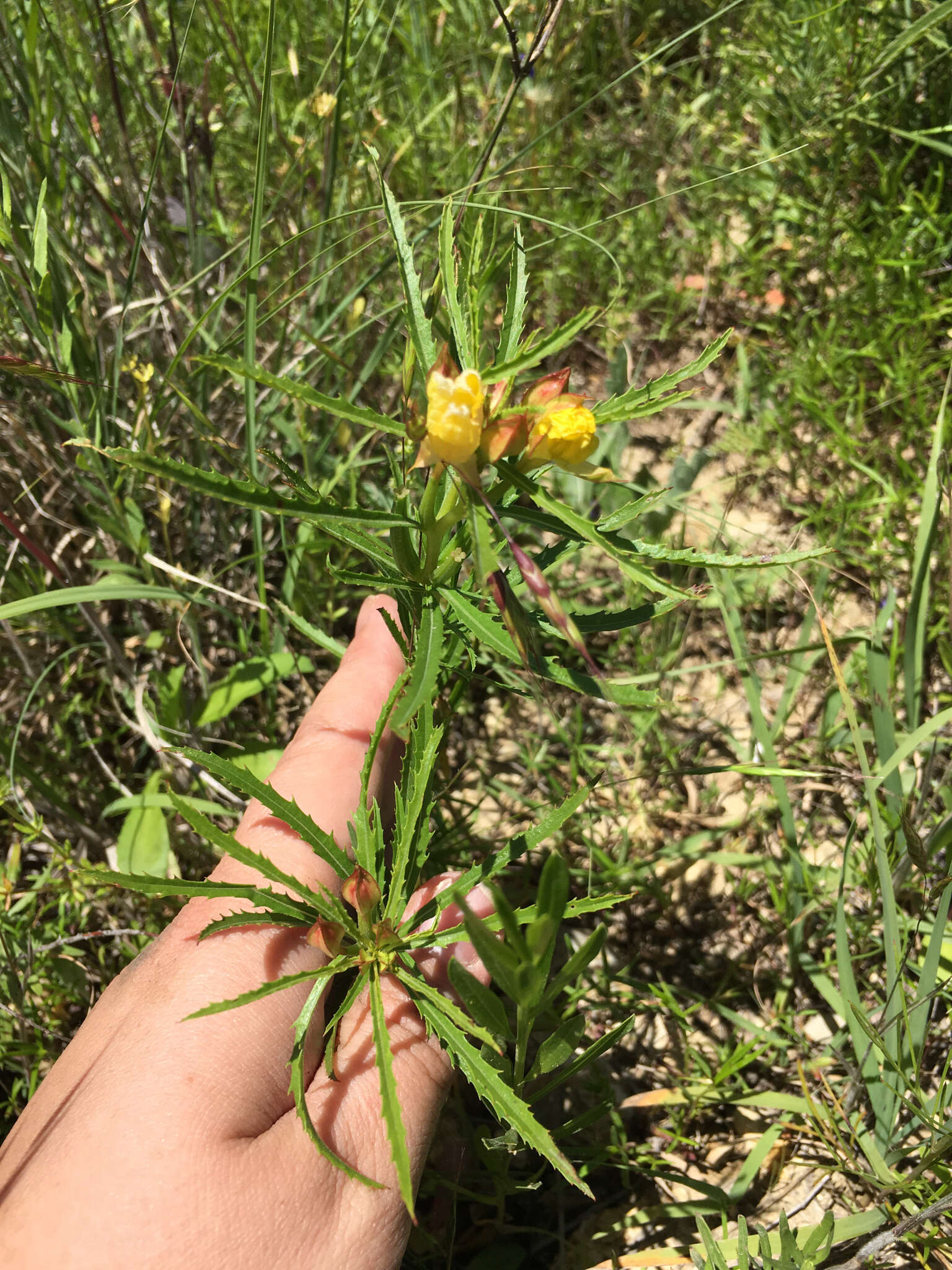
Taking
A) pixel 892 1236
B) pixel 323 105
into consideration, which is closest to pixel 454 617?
pixel 892 1236

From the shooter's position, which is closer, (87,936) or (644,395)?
(644,395)

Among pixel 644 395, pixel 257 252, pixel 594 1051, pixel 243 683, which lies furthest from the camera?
pixel 243 683

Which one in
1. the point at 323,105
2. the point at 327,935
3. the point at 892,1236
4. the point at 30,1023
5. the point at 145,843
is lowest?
the point at 892,1236

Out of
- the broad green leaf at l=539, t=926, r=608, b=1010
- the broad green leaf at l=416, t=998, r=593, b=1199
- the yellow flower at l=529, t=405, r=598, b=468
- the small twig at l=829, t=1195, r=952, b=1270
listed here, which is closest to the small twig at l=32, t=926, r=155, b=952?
the broad green leaf at l=416, t=998, r=593, b=1199

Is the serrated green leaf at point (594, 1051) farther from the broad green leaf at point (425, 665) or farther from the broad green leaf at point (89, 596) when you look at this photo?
the broad green leaf at point (89, 596)

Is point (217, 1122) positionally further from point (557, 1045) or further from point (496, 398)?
point (496, 398)

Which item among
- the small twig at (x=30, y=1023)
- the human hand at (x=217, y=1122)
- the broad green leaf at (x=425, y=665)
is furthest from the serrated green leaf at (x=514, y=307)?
the small twig at (x=30, y=1023)

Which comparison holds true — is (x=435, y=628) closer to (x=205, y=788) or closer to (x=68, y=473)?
(x=205, y=788)

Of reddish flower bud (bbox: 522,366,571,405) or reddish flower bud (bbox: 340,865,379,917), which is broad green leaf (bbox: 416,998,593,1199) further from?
reddish flower bud (bbox: 522,366,571,405)
